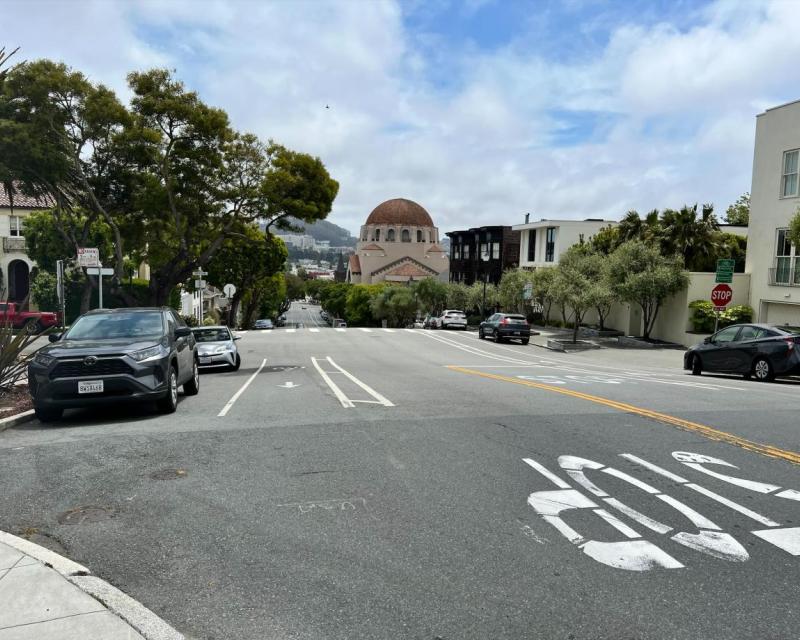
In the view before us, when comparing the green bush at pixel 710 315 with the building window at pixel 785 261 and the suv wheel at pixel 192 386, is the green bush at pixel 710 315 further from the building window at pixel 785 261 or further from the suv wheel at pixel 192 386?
the suv wheel at pixel 192 386

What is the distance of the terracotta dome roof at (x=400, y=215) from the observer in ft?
409

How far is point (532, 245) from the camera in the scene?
63.8 metres

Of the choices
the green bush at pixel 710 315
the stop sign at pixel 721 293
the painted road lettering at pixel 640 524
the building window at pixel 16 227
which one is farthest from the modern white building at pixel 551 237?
the painted road lettering at pixel 640 524

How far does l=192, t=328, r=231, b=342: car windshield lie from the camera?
20.1 metres

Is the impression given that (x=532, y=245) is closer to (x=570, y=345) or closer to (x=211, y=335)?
(x=570, y=345)

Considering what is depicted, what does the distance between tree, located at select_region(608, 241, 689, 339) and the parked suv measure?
2505 centimetres

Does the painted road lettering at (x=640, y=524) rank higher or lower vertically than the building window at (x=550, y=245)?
lower

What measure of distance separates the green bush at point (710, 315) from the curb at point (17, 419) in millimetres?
26987

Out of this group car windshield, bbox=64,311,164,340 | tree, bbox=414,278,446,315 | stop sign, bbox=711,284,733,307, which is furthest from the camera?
tree, bbox=414,278,446,315

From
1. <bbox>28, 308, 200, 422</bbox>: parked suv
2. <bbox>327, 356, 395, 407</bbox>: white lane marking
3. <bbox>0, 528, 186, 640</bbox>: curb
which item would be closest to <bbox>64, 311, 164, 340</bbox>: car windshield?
<bbox>28, 308, 200, 422</bbox>: parked suv

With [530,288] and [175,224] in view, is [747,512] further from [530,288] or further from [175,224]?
[530,288]

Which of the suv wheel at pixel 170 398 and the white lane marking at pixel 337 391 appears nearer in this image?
the suv wheel at pixel 170 398

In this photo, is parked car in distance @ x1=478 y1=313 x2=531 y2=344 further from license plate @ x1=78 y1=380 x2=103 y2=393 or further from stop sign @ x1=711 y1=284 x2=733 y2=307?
license plate @ x1=78 y1=380 x2=103 y2=393

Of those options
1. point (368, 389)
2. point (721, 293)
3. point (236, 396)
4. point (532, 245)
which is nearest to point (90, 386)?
point (236, 396)
